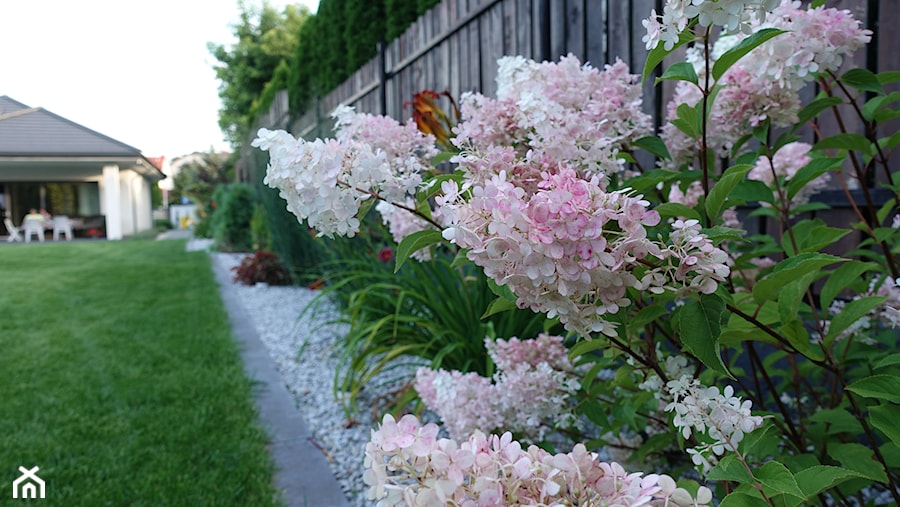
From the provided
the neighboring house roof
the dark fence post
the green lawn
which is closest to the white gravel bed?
the green lawn

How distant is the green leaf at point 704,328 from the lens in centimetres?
56

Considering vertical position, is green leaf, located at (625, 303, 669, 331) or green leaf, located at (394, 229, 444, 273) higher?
green leaf, located at (394, 229, 444, 273)

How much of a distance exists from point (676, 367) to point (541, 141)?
389mm

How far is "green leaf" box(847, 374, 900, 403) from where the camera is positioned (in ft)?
2.06

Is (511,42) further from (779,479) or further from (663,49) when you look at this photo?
(779,479)

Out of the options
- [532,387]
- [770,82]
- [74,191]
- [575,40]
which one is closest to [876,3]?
[770,82]

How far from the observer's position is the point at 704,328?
573 millimetres

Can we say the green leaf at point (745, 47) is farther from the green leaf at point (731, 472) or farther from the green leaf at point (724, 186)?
the green leaf at point (731, 472)

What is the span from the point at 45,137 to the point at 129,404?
1.77 m

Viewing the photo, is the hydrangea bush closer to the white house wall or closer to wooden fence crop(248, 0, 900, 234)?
wooden fence crop(248, 0, 900, 234)

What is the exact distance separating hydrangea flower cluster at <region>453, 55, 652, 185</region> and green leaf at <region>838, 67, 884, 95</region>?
0.32 m

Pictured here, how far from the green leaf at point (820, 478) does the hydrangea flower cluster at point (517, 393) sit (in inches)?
21.0

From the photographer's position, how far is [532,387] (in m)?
1.09

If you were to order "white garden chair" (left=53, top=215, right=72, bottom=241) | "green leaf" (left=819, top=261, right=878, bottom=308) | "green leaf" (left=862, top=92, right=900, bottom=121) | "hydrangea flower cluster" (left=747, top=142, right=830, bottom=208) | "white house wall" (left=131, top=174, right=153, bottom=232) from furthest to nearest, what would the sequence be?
"white house wall" (left=131, top=174, right=153, bottom=232), "white garden chair" (left=53, top=215, right=72, bottom=241), "hydrangea flower cluster" (left=747, top=142, right=830, bottom=208), "green leaf" (left=862, top=92, right=900, bottom=121), "green leaf" (left=819, top=261, right=878, bottom=308)
